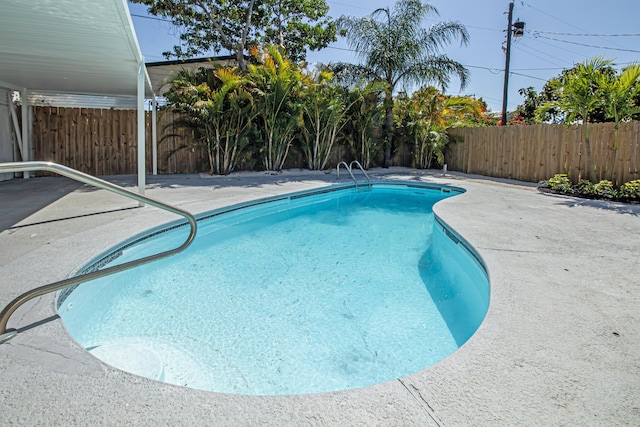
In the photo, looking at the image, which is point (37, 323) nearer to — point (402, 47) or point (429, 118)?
point (429, 118)

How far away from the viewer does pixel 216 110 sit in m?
10.4

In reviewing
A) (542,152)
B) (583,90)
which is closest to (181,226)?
(583,90)

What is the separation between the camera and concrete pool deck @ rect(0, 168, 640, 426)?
1623 mm

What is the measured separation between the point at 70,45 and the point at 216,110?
5.18 metres

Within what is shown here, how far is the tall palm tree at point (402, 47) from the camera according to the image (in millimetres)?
14000

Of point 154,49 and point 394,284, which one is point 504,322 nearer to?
point 394,284

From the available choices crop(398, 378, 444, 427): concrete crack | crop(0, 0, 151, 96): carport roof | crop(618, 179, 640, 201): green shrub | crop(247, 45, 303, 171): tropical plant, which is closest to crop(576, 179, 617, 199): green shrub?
crop(618, 179, 640, 201): green shrub

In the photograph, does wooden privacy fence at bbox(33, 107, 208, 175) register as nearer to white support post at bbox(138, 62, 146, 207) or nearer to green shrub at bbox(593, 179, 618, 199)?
white support post at bbox(138, 62, 146, 207)

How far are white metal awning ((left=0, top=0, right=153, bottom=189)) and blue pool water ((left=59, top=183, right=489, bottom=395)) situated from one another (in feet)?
8.22

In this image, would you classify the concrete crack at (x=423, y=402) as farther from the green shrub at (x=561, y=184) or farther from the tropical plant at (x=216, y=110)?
the tropical plant at (x=216, y=110)

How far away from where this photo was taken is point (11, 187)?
26.3ft

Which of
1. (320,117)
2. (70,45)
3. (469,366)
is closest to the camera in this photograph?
(469,366)

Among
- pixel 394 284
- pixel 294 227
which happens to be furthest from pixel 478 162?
pixel 394 284

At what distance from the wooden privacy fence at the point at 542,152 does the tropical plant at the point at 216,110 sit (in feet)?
25.5
